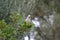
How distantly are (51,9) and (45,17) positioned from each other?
0.20 m

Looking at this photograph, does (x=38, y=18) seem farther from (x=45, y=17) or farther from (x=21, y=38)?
(x=21, y=38)

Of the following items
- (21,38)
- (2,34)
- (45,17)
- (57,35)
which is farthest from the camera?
(45,17)

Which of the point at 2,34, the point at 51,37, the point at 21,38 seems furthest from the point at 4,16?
the point at 51,37

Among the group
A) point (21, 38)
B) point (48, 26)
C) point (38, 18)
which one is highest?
point (38, 18)

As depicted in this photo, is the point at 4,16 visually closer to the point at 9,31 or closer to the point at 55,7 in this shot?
the point at 9,31

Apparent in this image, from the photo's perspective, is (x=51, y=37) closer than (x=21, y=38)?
No

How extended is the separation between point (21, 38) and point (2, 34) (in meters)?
0.74

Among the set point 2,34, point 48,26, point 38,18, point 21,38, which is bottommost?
point 2,34

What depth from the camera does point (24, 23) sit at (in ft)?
9.96

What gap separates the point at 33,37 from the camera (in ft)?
12.5

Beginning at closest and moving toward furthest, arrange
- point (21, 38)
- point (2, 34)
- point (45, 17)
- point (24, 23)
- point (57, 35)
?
point (2, 34) < point (24, 23) < point (21, 38) < point (57, 35) < point (45, 17)

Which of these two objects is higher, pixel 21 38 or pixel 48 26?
pixel 48 26

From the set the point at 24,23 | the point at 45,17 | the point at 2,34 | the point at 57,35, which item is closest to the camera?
the point at 2,34

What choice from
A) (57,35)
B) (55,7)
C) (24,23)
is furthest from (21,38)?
(55,7)
